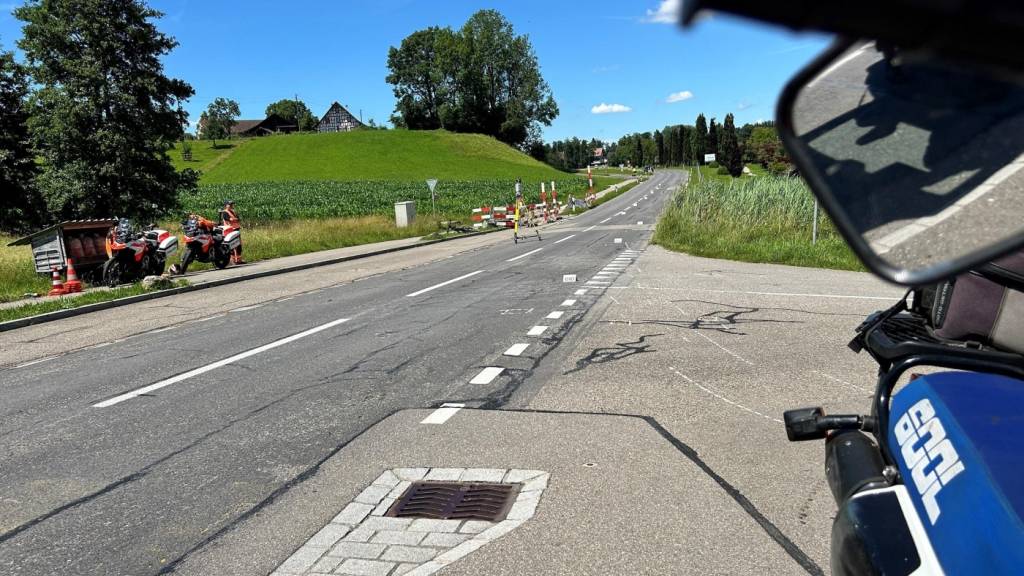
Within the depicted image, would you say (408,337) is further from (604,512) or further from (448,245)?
(448,245)

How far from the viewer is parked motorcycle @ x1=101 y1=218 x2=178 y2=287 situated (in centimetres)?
1573

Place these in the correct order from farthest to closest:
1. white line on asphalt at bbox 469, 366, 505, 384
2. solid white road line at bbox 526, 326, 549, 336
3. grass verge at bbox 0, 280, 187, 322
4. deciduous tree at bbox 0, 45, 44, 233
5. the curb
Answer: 1. deciduous tree at bbox 0, 45, 44, 233
2. grass verge at bbox 0, 280, 187, 322
3. the curb
4. solid white road line at bbox 526, 326, 549, 336
5. white line on asphalt at bbox 469, 366, 505, 384

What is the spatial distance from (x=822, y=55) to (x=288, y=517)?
3569 millimetres

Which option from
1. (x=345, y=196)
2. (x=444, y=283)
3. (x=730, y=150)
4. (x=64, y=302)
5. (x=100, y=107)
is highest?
(x=100, y=107)

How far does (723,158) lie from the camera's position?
91750 mm

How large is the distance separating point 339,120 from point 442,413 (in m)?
169

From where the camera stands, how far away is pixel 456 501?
149 inches

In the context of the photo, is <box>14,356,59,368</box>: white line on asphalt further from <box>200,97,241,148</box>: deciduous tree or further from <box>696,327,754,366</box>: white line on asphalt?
<box>200,97,241,148</box>: deciduous tree

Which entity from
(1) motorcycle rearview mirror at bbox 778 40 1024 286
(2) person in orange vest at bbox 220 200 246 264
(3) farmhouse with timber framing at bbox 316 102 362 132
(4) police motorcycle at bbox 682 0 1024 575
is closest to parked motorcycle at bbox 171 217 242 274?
(2) person in orange vest at bbox 220 200 246 264

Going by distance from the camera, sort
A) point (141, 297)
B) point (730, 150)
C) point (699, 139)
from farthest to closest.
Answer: point (699, 139), point (730, 150), point (141, 297)

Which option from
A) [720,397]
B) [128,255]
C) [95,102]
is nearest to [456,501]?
[720,397]

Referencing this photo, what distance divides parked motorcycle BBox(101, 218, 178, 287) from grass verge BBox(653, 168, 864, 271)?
43.6 ft

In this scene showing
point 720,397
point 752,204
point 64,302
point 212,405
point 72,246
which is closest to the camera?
point 720,397

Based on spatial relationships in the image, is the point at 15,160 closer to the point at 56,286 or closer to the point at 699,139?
the point at 56,286
